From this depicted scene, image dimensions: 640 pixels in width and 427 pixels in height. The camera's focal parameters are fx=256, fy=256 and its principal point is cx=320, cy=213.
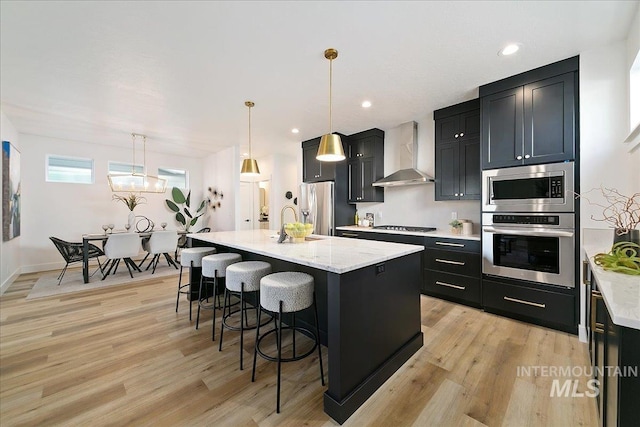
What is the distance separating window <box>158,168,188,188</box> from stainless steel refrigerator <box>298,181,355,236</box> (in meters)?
3.93

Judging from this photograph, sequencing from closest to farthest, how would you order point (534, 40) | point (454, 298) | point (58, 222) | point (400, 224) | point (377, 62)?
point (534, 40) → point (377, 62) → point (454, 298) → point (400, 224) → point (58, 222)

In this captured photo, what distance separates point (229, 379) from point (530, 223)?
3.13 metres

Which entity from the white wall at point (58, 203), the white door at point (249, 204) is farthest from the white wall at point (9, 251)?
the white door at point (249, 204)

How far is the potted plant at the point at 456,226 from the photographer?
350 centimetres

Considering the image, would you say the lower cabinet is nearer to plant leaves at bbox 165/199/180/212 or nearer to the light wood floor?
the light wood floor

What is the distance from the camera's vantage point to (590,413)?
A: 1.53 m

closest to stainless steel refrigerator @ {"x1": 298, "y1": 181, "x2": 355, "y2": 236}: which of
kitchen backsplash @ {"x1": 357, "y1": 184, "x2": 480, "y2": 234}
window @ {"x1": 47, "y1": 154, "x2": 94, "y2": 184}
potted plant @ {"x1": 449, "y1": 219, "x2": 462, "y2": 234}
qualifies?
kitchen backsplash @ {"x1": 357, "y1": 184, "x2": 480, "y2": 234}

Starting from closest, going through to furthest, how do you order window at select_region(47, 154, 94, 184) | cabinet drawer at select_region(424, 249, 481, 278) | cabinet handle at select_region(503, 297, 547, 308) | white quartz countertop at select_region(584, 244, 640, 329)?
white quartz countertop at select_region(584, 244, 640, 329) → cabinet handle at select_region(503, 297, 547, 308) → cabinet drawer at select_region(424, 249, 481, 278) → window at select_region(47, 154, 94, 184)

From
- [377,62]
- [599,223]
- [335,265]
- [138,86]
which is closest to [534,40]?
[377,62]

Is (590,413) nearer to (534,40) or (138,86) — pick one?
(534,40)

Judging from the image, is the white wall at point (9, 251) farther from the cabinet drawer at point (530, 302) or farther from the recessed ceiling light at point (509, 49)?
the cabinet drawer at point (530, 302)

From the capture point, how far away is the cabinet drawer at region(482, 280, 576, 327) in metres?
2.46

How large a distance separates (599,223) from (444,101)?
2098mm
